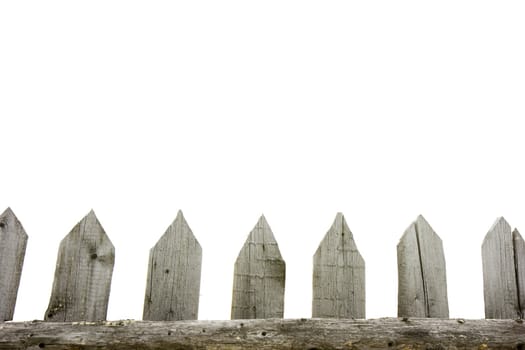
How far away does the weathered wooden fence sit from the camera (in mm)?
1989

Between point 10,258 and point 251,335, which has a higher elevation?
point 10,258

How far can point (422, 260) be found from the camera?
2.34 metres

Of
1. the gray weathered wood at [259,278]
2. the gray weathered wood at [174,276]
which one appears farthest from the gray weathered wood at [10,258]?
the gray weathered wood at [259,278]

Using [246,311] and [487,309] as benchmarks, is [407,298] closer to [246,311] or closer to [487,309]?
[487,309]

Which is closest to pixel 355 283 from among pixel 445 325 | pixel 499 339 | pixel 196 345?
pixel 445 325

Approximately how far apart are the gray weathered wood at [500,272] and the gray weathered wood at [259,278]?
2.94 ft

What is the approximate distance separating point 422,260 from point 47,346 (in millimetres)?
1517

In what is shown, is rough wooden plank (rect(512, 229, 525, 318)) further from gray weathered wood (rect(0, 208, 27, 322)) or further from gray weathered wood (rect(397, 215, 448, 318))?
gray weathered wood (rect(0, 208, 27, 322))

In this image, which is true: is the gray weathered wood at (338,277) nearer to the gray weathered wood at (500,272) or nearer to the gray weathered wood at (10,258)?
the gray weathered wood at (500,272)

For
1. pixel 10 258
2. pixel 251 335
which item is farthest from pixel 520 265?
pixel 10 258

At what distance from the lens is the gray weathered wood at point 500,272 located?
232 cm

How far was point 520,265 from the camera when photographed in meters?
2.38

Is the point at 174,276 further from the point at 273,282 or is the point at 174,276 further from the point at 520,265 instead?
the point at 520,265

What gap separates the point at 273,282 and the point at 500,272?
3.26ft
